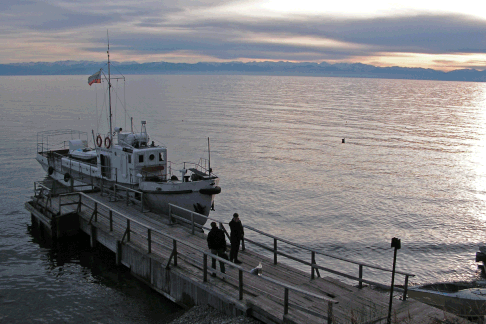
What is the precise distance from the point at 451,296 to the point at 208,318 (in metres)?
9.78

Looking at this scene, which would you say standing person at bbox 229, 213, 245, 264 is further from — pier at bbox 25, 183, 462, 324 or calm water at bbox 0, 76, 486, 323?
calm water at bbox 0, 76, 486, 323

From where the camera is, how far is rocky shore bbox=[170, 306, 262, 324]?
1062 cm

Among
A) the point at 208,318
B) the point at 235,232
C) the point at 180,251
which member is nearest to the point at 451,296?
the point at 235,232

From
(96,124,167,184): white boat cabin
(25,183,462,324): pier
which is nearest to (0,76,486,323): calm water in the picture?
(25,183,462,324): pier

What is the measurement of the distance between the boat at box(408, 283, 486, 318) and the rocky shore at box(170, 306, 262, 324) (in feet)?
21.1

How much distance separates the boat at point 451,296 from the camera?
537 inches

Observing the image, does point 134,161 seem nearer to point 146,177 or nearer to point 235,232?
point 146,177

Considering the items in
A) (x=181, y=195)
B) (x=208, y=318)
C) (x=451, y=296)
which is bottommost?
(x=451, y=296)

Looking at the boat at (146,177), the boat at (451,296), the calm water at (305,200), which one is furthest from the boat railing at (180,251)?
the boat at (451,296)

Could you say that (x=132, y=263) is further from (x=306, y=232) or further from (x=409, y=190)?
(x=409, y=190)

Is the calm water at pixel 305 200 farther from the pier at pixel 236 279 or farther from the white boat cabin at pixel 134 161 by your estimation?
the white boat cabin at pixel 134 161

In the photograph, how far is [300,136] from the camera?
6141 cm

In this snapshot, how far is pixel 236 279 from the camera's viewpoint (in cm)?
1228

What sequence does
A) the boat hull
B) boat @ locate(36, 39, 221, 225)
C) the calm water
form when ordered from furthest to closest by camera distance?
boat @ locate(36, 39, 221, 225) → the boat hull → the calm water
